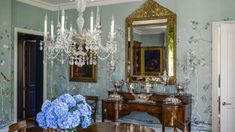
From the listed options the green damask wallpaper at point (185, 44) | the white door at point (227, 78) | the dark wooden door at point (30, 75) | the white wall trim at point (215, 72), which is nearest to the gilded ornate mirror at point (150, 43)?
the green damask wallpaper at point (185, 44)

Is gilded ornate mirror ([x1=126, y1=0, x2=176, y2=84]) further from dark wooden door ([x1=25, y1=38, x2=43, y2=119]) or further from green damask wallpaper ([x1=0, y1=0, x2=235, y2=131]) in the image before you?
dark wooden door ([x1=25, y1=38, x2=43, y2=119])

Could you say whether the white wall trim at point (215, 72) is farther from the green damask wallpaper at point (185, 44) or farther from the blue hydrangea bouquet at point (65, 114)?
the blue hydrangea bouquet at point (65, 114)

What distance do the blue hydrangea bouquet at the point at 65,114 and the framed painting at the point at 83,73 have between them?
12.1 ft

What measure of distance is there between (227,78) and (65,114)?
287 cm

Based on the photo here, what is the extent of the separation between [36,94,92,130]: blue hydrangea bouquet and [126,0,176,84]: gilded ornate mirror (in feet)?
10.2

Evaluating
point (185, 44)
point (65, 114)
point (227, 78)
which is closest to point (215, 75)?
point (227, 78)

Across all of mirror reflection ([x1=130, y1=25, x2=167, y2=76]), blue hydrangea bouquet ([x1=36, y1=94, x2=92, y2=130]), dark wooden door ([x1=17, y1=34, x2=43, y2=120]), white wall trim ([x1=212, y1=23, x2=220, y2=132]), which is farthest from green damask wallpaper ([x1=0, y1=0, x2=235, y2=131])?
blue hydrangea bouquet ([x1=36, y1=94, x2=92, y2=130])

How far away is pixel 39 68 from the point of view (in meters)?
5.96

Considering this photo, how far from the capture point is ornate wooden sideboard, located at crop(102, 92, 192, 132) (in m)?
4.08

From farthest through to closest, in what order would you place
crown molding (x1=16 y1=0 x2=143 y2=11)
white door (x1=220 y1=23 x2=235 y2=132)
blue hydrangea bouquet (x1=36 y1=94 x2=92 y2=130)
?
crown molding (x1=16 y1=0 x2=143 y2=11) → white door (x1=220 y1=23 x2=235 y2=132) → blue hydrangea bouquet (x1=36 y1=94 x2=92 y2=130)

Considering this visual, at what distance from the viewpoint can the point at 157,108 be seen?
4.27 m

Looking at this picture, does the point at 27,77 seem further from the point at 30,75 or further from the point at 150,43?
the point at 150,43

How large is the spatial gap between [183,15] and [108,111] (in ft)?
7.22

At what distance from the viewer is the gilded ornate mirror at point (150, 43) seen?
4.64m
